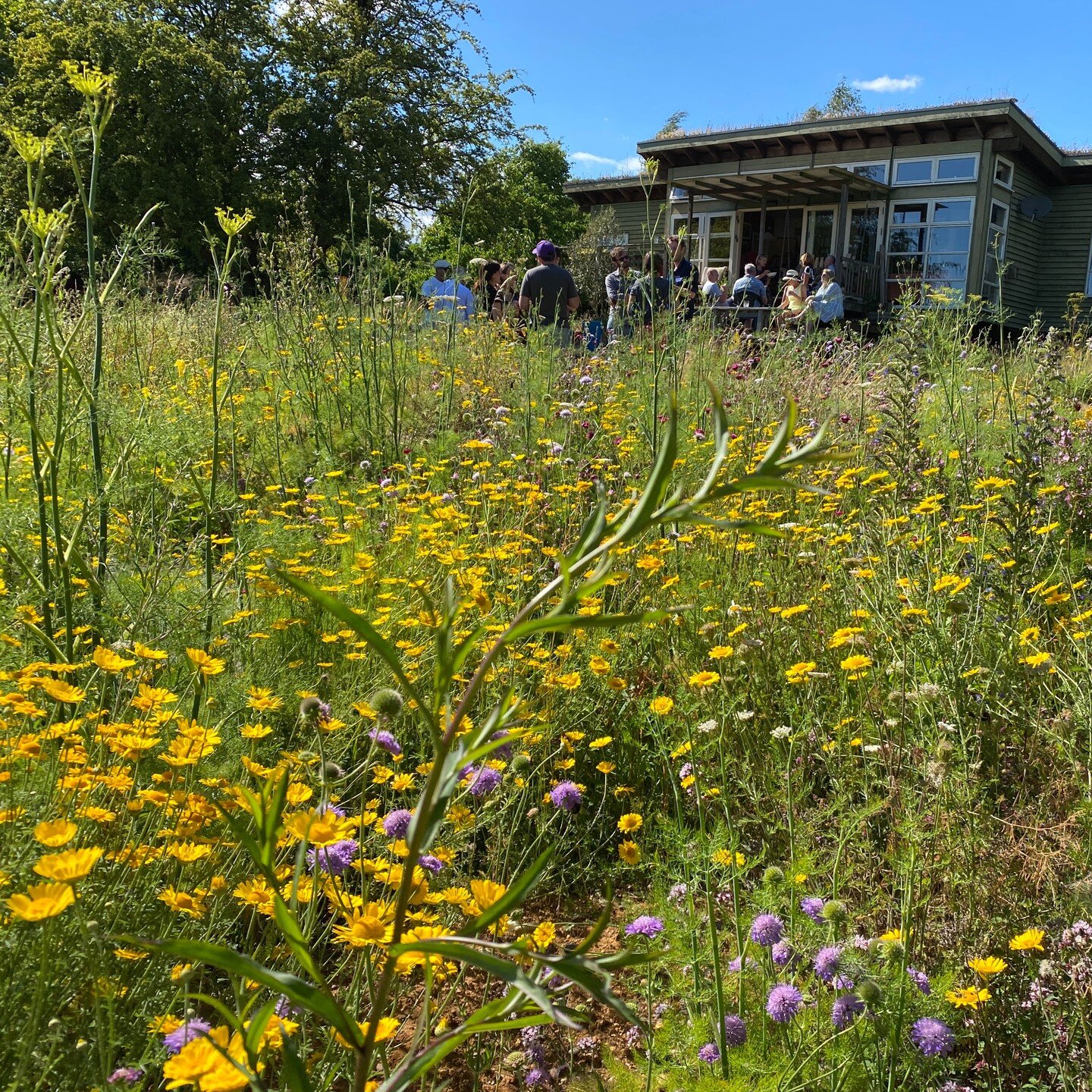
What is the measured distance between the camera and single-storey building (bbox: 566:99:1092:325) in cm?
1862

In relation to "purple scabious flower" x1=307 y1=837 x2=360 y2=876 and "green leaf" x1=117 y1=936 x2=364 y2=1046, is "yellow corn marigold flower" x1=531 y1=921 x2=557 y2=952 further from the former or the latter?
"green leaf" x1=117 y1=936 x2=364 y2=1046

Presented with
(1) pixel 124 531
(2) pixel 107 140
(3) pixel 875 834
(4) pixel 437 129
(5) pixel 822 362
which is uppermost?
(4) pixel 437 129

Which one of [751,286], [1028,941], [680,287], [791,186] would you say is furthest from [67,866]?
[791,186]

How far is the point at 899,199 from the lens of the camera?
65.4 feet

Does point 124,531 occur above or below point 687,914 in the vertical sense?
above

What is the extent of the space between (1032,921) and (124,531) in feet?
7.65

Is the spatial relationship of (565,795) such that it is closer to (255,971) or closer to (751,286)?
(255,971)

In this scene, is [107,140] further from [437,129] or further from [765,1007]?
[765,1007]

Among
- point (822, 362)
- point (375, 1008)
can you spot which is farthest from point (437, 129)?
point (375, 1008)

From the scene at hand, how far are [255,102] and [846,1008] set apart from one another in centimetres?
2416

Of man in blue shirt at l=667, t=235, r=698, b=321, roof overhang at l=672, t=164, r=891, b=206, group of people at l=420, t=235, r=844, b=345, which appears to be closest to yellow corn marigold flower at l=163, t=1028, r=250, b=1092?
man in blue shirt at l=667, t=235, r=698, b=321

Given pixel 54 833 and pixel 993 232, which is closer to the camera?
pixel 54 833

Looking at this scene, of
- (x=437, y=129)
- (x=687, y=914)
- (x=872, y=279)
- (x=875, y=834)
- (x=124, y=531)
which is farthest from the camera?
(x=437, y=129)

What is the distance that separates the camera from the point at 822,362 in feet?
20.7
